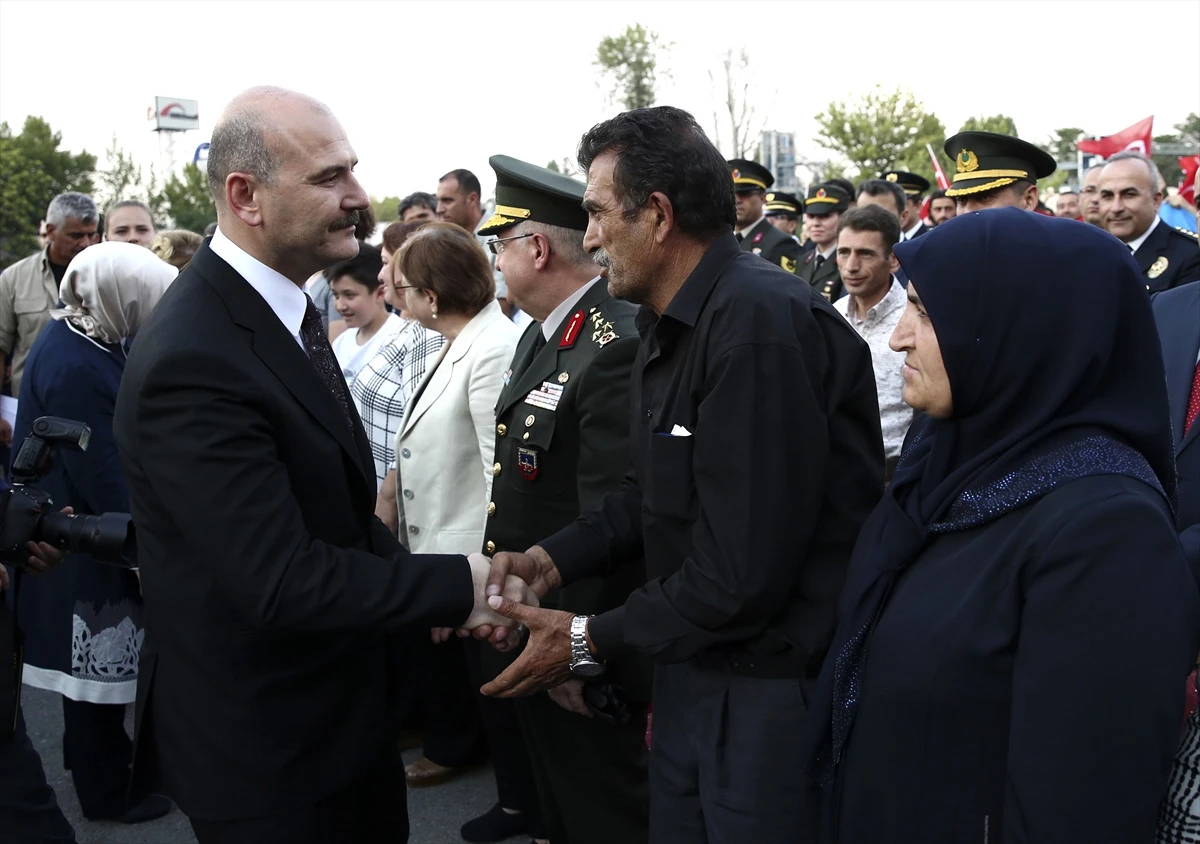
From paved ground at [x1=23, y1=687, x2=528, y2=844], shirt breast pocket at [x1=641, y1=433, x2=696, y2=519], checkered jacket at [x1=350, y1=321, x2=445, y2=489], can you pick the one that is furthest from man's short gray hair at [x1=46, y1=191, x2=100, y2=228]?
shirt breast pocket at [x1=641, y1=433, x2=696, y2=519]

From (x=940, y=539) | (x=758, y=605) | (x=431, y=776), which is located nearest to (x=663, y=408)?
(x=758, y=605)

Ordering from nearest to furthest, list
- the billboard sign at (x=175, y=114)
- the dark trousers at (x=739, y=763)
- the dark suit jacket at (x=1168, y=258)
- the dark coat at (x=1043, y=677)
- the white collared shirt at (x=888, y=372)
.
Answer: the dark coat at (x=1043, y=677)
the dark trousers at (x=739, y=763)
the white collared shirt at (x=888, y=372)
the dark suit jacket at (x=1168, y=258)
the billboard sign at (x=175, y=114)

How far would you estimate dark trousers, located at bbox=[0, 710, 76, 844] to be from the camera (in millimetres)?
2760

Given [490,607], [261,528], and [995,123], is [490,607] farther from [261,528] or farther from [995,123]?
[995,123]

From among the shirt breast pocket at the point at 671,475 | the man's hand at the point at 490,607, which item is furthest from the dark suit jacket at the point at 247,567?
the shirt breast pocket at the point at 671,475

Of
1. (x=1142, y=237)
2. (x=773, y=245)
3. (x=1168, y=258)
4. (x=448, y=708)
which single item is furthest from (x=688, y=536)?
(x=773, y=245)

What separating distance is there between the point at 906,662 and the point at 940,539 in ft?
0.74

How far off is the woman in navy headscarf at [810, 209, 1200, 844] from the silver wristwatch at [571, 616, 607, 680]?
2.11ft

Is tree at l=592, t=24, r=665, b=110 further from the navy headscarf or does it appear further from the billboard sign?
the navy headscarf

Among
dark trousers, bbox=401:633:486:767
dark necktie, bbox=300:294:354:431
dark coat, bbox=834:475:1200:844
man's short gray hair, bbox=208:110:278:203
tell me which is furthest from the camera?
dark trousers, bbox=401:633:486:767

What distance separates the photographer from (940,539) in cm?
177

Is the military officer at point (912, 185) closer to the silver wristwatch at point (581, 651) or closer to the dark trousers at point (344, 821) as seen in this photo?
the silver wristwatch at point (581, 651)

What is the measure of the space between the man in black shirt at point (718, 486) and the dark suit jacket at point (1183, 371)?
2.63 ft

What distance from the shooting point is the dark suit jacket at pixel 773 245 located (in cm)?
859
